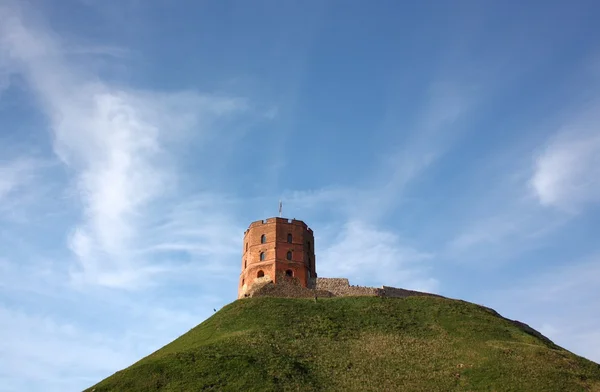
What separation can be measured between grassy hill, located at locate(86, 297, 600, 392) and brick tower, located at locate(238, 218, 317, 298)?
6280mm

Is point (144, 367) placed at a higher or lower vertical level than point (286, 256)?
lower

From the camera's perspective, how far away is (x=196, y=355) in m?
42.7

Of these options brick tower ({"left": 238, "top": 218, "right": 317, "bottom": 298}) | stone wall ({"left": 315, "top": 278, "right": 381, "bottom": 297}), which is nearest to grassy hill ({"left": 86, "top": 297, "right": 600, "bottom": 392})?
stone wall ({"left": 315, "top": 278, "right": 381, "bottom": 297})

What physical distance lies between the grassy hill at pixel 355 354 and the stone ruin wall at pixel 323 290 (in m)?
2.70

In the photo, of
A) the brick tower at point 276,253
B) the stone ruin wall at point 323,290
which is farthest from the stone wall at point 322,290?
the brick tower at point 276,253

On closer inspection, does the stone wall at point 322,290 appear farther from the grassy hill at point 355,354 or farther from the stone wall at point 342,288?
the grassy hill at point 355,354

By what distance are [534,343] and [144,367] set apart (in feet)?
103

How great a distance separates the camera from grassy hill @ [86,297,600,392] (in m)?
38.9

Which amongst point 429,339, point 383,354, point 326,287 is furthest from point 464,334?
point 326,287

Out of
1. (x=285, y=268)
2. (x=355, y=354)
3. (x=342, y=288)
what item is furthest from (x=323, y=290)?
(x=355, y=354)

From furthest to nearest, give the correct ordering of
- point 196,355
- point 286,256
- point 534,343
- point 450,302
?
1. point 286,256
2. point 450,302
3. point 534,343
4. point 196,355

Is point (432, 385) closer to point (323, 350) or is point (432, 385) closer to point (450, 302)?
point (323, 350)

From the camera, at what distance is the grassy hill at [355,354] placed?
38.9 metres

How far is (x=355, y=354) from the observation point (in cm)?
4431
